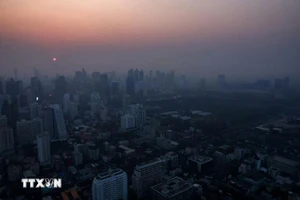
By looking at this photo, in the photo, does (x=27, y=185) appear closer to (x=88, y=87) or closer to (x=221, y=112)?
(x=221, y=112)

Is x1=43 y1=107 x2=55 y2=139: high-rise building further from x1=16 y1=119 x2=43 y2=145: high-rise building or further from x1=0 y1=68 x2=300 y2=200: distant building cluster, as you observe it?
x1=16 y1=119 x2=43 y2=145: high-rise building

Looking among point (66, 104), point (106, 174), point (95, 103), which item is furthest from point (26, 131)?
point (95, 103)

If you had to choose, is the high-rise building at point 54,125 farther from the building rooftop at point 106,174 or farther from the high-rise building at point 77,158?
the building rooftop at point 106,174

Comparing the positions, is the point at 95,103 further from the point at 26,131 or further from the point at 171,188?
the point at 171,188

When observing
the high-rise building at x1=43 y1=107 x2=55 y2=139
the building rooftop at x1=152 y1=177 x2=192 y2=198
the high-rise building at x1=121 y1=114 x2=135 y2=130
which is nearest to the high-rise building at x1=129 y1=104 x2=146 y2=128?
the high-rise building at x1=121 y1=114 x2=135 y2=130

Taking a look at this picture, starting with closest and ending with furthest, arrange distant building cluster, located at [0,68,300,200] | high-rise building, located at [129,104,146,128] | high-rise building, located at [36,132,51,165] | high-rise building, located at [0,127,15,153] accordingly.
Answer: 1. distant building cluster, located at [0,68,300,200]
2. high-rise building, located at [36,132,51,165]
3. high-rise building, located at [0,127,15,153]
4. high-rise building, located at [129,104,146,128]
